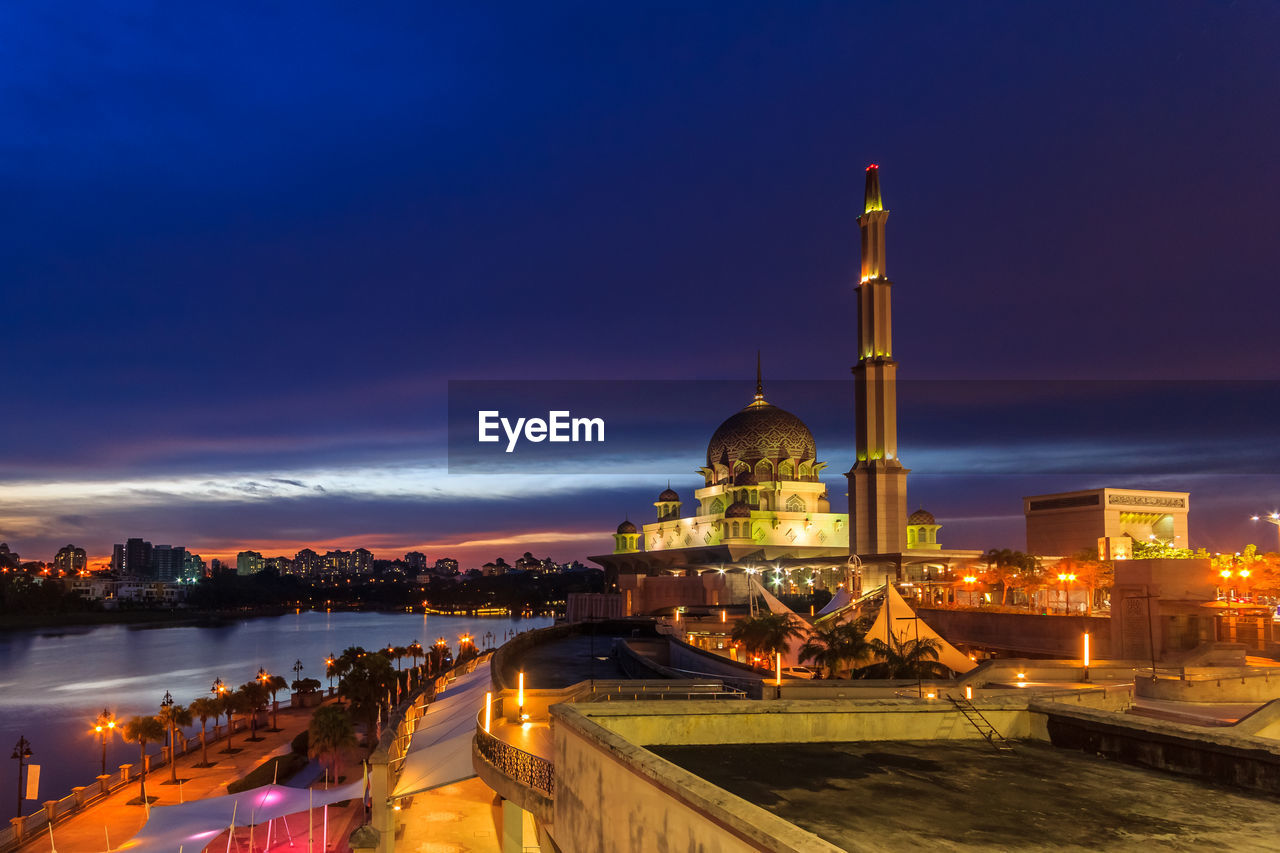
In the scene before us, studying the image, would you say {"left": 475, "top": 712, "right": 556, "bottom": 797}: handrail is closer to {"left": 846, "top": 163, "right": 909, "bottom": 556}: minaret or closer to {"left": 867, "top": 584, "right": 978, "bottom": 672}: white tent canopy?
{"left": 867, "top": 584, "right": 978, "bottom": 672}: white tent canopy

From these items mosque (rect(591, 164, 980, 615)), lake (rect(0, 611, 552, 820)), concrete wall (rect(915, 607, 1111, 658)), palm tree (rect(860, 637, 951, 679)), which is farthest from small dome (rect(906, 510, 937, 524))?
palm tree (rect(860, 637, 951, 679))

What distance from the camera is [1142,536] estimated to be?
265 ft

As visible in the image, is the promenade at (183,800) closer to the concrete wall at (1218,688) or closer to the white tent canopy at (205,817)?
the white tent canopy at (205,817)

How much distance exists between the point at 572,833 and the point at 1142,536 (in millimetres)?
84348

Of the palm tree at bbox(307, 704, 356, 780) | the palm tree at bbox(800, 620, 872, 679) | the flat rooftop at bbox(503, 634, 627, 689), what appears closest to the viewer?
the palm tree at bbox(800, 620, 872, 679)

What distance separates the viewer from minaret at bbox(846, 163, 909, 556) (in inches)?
2650

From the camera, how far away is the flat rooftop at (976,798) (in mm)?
6105

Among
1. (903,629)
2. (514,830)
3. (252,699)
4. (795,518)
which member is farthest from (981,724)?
(795,518)

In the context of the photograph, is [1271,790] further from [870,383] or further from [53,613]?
[53,613]

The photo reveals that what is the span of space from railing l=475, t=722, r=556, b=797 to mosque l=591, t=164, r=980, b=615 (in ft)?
177

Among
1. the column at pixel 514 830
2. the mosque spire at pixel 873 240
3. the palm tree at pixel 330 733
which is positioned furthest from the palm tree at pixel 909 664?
the mosque spire at pixel 873 240

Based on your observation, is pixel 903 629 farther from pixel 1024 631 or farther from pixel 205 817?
pixel 205 817

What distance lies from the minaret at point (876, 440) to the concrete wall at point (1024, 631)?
14793 millimetres

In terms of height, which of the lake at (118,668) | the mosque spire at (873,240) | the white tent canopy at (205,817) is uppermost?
the mosque spire at (873,240)
